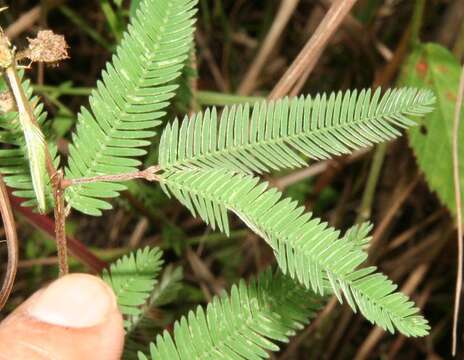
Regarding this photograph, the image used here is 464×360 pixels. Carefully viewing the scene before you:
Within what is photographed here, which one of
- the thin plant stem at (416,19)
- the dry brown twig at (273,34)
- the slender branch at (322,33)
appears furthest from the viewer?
the dry brown twig at (273,34)

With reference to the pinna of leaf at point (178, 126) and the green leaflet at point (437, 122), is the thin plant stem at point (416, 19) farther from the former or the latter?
the pinna of leaf at point (178, 126)

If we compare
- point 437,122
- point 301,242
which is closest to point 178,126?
point 301,242

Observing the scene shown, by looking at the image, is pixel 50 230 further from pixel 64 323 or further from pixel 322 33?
pixel 322 33

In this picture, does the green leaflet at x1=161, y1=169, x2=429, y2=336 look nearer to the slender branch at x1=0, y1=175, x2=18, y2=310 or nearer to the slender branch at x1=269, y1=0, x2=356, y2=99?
the slender branch at x1=0, y1=175, x2=18, y2=310

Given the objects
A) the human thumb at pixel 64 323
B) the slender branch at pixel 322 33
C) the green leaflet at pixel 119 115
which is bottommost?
the human thumb at pixel 64 323

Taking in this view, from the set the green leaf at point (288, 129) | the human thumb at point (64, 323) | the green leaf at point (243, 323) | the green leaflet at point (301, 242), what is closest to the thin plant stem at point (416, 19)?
the green leaf at point (288, 129)

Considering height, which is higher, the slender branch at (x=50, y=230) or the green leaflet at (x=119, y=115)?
→ the green leaflet at (x=119, y=115)
